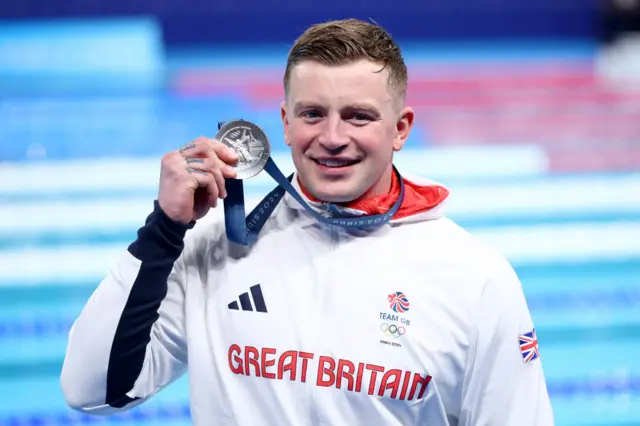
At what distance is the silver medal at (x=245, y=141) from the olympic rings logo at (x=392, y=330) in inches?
15.8

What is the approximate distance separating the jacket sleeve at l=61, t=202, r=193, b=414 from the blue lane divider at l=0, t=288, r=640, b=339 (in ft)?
9.83

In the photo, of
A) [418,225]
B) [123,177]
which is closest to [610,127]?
[123,177]

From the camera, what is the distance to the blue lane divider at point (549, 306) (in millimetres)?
4559

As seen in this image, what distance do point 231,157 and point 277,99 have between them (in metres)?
6.44

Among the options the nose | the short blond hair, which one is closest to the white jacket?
the nose

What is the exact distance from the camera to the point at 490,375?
1705 millimetres

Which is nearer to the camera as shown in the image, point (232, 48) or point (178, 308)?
point (178, 308)

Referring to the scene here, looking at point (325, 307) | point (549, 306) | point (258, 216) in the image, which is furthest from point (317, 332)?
point (549, 306)

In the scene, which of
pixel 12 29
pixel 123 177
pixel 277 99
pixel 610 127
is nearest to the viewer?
pixel 123 177

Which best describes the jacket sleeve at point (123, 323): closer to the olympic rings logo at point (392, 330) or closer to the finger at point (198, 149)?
the finger at point (198, 149)

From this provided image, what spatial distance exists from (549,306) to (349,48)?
347 centimetres

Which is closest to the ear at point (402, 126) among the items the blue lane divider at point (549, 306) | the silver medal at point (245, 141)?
the silver medal at point (245, 141)

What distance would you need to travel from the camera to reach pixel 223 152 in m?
1.69

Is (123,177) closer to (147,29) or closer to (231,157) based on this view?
(147,29)
